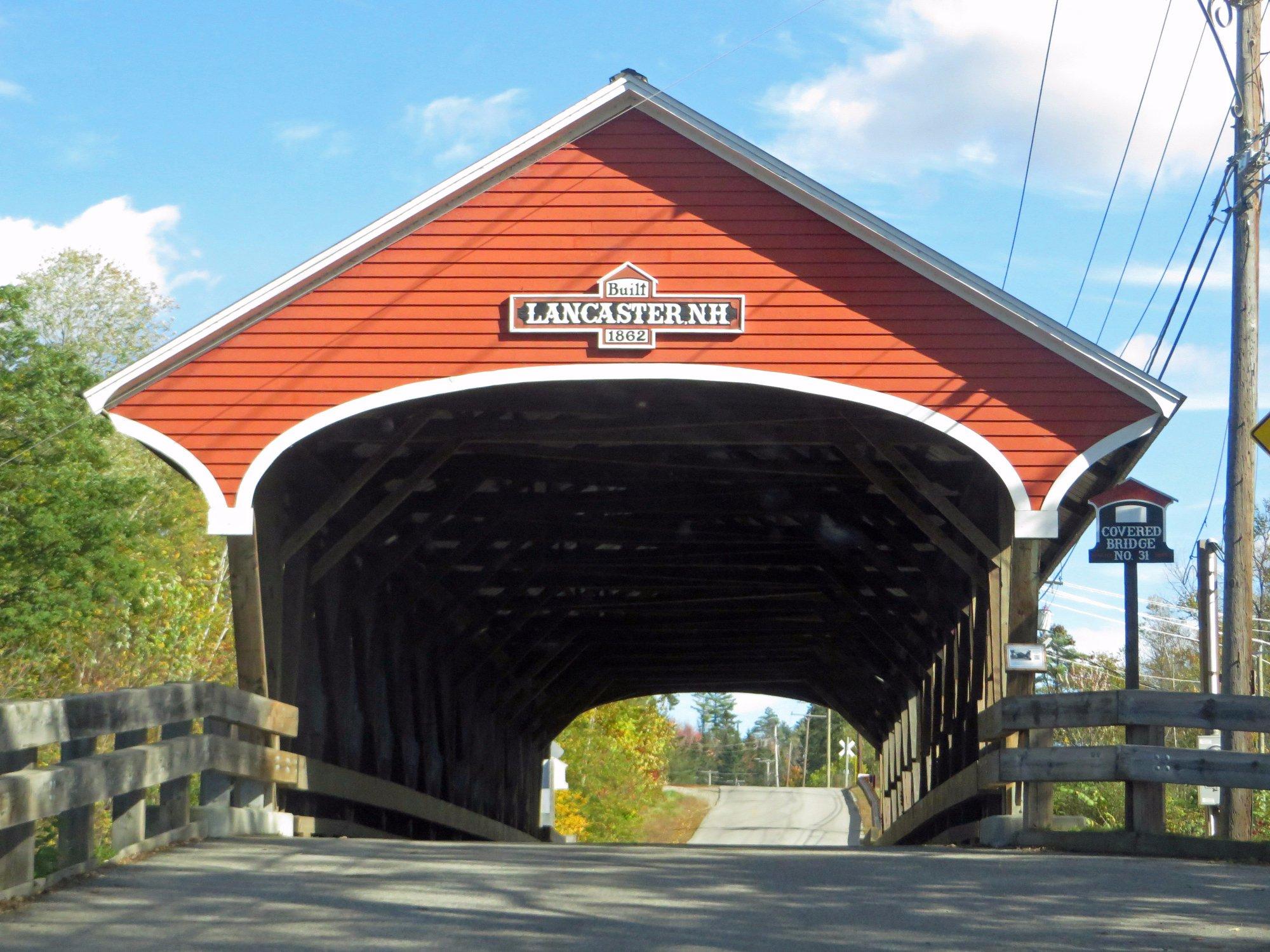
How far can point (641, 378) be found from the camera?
35.7 feet

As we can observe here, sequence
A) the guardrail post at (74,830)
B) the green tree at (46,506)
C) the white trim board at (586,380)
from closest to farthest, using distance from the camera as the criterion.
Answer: the guardrail post at (74,830) → the white trim board at (586,380) → the green tree at (46,506)

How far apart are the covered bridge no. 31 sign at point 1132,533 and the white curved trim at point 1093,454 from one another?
412 millimetres

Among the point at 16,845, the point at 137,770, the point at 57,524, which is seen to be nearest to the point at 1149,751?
the point at 137,770

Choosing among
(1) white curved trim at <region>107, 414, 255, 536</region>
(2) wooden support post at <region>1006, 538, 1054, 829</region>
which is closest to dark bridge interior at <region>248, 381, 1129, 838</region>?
(2) wooden support post at <region>1006, 538, 1054, 829</region>

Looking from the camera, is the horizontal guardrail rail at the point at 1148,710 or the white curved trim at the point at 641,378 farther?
the white curved trim at the point at 641,378

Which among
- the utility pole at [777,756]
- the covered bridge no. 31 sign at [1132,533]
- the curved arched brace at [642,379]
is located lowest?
the utility pole at [777,756]

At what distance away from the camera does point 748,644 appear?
27734mm

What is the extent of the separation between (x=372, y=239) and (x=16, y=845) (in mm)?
6130

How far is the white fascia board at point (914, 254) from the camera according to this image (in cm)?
1073

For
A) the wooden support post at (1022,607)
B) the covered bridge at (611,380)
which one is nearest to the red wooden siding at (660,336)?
the covered bridge at (611,380)

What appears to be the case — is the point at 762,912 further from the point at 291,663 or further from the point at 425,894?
the point at 291,663

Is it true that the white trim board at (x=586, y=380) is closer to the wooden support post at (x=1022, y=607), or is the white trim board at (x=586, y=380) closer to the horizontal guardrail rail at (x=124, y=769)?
the wooden support post at (x=1022, y=607)

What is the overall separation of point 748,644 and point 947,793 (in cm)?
1239

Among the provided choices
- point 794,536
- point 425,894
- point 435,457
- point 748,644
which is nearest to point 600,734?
point 748,644
